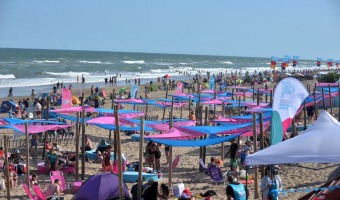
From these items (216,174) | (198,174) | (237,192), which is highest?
(237,192)

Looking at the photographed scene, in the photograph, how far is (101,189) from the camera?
29.3 feet

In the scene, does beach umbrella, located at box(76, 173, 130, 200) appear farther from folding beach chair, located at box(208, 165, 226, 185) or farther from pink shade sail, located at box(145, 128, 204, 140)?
folding beach chair, located at box(208, 165, 226, 185)

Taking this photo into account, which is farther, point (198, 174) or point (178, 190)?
point (198, 174)

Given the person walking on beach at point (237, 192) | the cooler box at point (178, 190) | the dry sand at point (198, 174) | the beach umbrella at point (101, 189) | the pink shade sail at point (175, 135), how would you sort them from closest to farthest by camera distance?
the person walking on beach at point (237, 192)
the beach umbrella at point (101, 189)
the cooler box at point (178, 190)
the pink shade sail at point (175, 135)
the dry sand at point (198, 174)

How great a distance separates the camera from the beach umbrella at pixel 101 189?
894cm

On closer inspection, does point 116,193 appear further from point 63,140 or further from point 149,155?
point 63,140

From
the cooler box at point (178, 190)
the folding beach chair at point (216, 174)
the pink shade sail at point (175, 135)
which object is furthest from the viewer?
the folding beach chair at point (216, 174)

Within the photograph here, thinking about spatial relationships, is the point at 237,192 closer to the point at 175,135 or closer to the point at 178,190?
the point at 178,190

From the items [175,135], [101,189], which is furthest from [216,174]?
[101,189]

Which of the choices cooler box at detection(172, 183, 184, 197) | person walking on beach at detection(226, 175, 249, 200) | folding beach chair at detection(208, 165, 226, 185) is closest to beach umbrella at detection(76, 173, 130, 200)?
cooler box at detection(172, 183, 184, 197)

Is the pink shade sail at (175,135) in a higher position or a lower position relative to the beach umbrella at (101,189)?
higher

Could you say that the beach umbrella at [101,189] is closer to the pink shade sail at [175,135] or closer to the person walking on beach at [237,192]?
the pink shade sail at [175,135]

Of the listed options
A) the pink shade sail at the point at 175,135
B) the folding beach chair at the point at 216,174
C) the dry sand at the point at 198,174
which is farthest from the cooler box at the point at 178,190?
the folding beach chair at the point at 216,174

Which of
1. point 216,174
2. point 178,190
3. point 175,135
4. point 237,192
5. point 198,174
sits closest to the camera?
point 237,192
